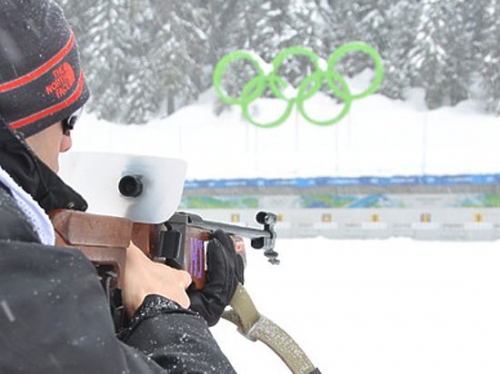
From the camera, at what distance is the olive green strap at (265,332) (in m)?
1.81

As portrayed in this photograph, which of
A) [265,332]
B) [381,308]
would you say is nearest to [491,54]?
[381,308]

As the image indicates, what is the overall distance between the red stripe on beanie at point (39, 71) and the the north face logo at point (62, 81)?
0.01 metres

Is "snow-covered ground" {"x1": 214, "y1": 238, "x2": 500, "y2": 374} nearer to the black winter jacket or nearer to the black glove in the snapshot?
the black glove

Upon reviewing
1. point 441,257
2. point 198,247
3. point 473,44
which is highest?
point 473,44

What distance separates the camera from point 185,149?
82.7ft

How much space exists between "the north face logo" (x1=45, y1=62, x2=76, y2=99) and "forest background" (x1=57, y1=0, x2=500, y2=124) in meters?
28.2

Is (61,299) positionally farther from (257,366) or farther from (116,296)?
(257,366)

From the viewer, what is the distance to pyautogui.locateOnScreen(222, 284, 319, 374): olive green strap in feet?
5.95

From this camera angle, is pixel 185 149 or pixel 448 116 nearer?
pixel 185 149

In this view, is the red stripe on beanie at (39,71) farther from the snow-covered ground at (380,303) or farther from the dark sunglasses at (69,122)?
the snow-covered ground at (380,303)

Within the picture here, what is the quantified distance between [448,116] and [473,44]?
3.61m

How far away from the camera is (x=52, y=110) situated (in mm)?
859

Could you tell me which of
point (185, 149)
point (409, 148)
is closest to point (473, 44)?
point (409, 148)

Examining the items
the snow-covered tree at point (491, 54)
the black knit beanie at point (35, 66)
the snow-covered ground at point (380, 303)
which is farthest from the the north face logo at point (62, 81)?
the snow-covered tree at point (491, 54)
